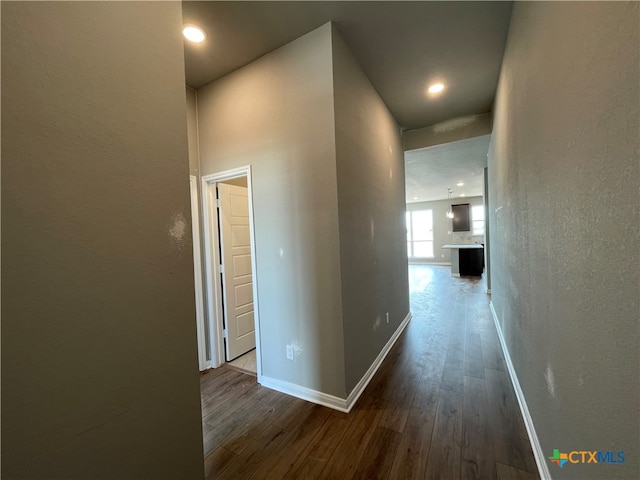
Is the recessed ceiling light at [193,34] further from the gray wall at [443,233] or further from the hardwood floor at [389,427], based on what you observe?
the gray wall at [443,233]

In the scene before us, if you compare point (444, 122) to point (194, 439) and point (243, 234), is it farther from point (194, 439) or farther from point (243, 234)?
point (194, 439)

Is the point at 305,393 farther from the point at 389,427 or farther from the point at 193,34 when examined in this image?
the point at 193,34

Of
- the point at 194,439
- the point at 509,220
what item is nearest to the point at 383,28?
the point at 509,220

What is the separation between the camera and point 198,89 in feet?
9.23

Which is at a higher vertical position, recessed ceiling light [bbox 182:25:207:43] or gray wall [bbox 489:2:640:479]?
recessed ceiling light [bbox 182:25:207:43]

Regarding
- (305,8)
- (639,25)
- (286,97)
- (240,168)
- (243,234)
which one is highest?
(305,8)

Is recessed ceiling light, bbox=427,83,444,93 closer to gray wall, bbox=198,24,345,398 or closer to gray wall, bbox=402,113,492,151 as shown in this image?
gray wall, bbox=402,113,492,151

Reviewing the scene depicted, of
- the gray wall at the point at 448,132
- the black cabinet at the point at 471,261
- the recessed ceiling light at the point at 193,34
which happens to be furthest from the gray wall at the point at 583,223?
the black cabinet at the point at 471,261

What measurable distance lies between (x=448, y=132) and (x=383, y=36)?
248 centimetres

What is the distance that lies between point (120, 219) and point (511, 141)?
108 inches

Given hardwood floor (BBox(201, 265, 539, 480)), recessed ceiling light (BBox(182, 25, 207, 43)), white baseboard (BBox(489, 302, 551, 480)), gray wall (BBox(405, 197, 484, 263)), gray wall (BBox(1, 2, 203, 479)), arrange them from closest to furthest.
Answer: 1. gray wall (BBox(1, 2, 203, 479))
2. white baseboard (BBox(489, 302, 551, 480))
3. hardwood floor (BBox(201, 265, 539, 480))
4. recessed ceiling light (BBox(182, 25, 207, 43))
5. gray wall (BBox(405, 197, 484, 263))

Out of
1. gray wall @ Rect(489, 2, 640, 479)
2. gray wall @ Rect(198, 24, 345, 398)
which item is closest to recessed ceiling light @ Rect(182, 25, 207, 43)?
gray wall @ Rect(198, 24, 345, 398)

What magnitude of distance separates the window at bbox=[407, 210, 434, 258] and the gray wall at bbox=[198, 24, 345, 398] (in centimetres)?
1046

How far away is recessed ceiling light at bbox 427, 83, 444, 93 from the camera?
9.77 feet
